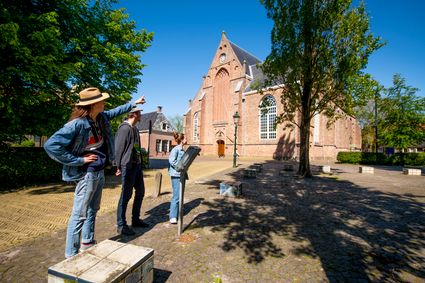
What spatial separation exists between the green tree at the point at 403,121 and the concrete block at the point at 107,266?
26.6 metres

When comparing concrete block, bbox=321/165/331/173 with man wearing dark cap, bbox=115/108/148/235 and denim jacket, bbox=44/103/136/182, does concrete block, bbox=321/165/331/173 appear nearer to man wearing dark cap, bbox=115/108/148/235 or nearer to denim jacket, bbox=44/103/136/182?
man wearing dark cap, bbox=115/108/148/235

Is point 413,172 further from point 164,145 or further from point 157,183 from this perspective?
point 164,145

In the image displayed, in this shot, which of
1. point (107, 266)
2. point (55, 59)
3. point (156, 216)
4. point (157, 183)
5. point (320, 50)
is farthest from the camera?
point (320, 50)

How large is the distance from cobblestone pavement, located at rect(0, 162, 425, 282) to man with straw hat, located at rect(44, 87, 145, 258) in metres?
0.75

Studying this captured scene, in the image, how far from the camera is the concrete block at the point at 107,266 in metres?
1.79

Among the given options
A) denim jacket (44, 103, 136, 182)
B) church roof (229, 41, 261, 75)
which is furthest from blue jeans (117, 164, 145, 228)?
church roof (229, 41, 261, 75)

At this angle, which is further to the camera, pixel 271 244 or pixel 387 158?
pixel 387 158

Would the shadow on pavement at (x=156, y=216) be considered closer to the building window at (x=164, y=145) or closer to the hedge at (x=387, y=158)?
the hedge at (x=387, y=158)

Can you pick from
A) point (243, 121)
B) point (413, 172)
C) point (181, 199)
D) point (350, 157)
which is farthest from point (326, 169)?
point (243, 121)

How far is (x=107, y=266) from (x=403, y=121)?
1111 inches

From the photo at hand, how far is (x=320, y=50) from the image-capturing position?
1082 centimetres

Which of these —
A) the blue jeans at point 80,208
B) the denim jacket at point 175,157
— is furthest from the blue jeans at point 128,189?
the blue jeans at point 80,208

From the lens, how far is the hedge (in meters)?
21.8

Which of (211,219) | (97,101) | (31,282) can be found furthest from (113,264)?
(211,219)
